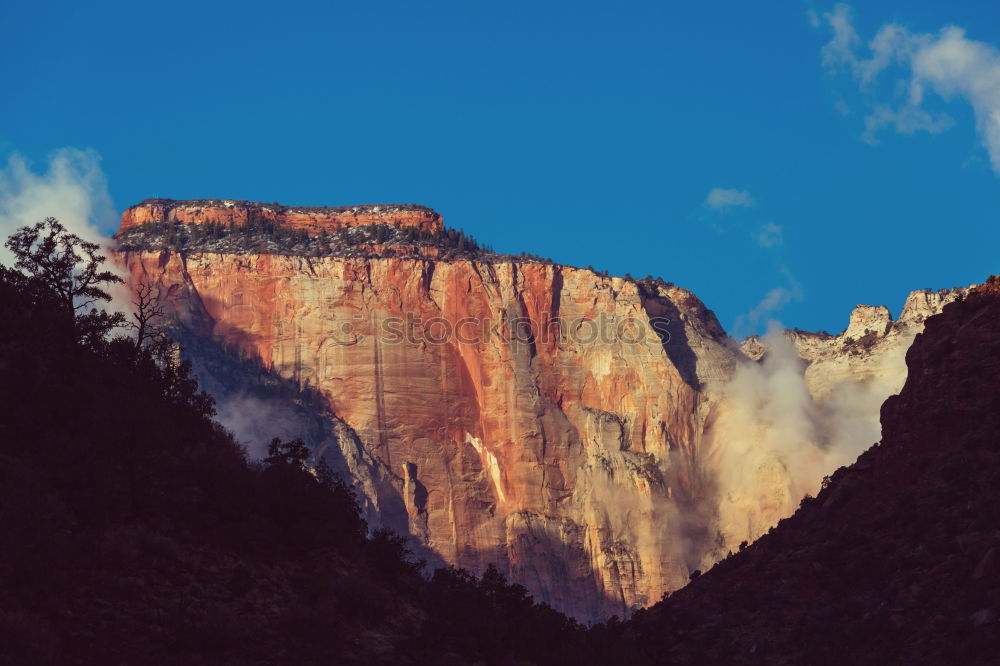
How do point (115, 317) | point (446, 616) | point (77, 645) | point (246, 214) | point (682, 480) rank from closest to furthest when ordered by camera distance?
1. point (77, 645)
2. point (446, 616)
3. point (115, 317)
4. point (682, 480)
5. point (246, 214)

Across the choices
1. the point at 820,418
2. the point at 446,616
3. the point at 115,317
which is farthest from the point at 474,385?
the point at 446,616

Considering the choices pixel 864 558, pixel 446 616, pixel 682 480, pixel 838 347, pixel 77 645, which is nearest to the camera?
pixel 77 645

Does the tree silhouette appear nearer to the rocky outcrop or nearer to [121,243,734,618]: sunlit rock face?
[121,243,734,618]: sunlit rock face

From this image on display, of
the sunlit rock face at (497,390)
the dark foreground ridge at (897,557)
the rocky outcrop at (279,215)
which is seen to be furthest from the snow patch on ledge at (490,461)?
the dark foreground ridge at (897,557)

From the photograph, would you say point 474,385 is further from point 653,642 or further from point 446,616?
point 446,616

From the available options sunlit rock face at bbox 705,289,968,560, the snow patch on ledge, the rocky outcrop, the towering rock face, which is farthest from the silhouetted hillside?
the rocky outcrop

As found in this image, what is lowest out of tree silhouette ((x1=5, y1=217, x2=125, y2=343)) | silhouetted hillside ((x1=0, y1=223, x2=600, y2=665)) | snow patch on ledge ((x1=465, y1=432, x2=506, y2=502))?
silhouetted hillside ((x1=0, y1=223, x2=600, y2=665))
